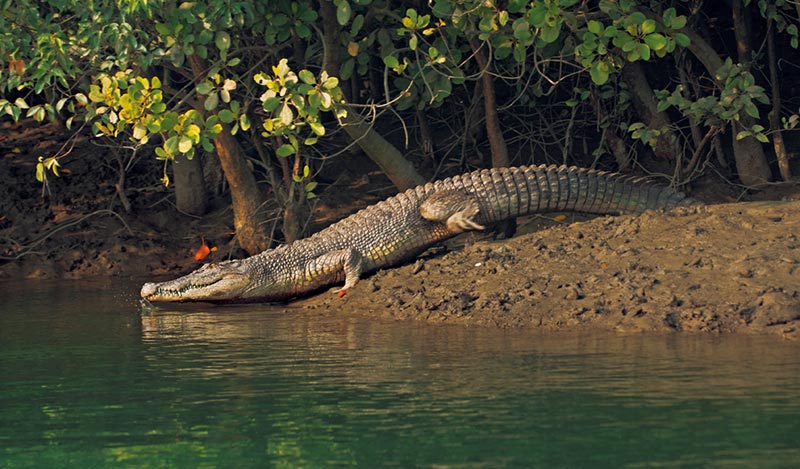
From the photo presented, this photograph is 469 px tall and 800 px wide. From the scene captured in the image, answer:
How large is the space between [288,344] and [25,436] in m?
2.43

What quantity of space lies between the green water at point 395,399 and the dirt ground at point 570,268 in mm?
402

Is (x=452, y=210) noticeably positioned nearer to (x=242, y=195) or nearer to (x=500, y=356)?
(x=242, y=195)

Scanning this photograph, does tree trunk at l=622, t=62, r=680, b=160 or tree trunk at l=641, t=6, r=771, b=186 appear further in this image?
tree trunk at l=622, t=62, r=680, b=160

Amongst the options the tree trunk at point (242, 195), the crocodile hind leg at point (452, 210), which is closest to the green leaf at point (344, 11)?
the crocodile hind leg at point (452, 210)

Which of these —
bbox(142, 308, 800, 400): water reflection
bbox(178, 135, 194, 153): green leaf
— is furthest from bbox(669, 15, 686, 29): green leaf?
bbox(178, 135, 194, 153): green leaf

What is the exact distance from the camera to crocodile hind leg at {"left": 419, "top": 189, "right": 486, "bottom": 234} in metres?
9.59

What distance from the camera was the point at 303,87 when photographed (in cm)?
852

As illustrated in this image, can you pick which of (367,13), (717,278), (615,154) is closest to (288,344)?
(717,278)

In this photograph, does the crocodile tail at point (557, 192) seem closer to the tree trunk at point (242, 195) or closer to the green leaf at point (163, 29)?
the tree trunk at point (242, 195)

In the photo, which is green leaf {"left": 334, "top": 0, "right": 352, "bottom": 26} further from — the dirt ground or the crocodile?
the dirt ground

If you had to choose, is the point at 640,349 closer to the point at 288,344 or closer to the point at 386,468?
the point at 288,344

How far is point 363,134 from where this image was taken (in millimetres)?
10234

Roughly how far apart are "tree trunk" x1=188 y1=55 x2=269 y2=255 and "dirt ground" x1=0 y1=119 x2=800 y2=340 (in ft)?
1.09

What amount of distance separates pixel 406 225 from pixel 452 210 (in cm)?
39
